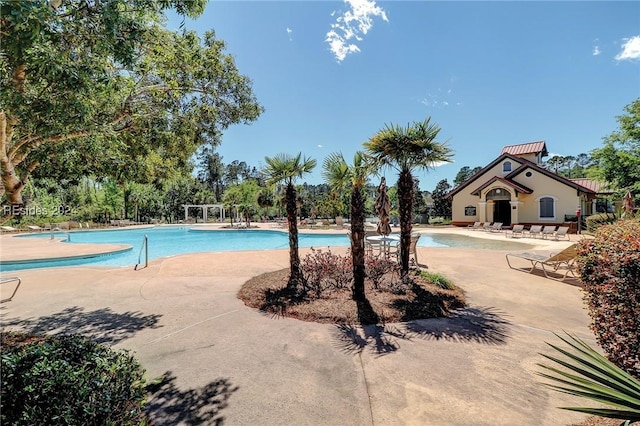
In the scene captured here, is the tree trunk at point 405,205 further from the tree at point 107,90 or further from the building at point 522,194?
the building at point 522,194

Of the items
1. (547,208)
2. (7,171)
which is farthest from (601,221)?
(547,208)

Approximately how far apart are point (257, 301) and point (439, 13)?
14419 millimetres

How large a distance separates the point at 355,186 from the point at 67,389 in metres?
5.68

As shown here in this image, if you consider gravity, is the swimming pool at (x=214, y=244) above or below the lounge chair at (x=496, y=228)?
below

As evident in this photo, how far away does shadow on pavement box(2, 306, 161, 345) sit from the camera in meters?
4.76

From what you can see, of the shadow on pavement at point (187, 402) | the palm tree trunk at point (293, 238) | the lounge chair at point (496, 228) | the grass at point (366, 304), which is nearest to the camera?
the shadow on pavement at point (187, 402)

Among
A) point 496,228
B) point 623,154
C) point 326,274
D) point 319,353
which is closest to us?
point 319,353

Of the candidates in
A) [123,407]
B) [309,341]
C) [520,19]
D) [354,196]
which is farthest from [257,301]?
[520,19]

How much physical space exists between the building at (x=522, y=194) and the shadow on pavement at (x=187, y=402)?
32.2 meters

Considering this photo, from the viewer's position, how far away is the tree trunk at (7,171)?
368 cm

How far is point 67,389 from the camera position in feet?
6.36

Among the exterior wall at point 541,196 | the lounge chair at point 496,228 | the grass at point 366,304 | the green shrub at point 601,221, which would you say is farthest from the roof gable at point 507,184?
the grass at point 366,304

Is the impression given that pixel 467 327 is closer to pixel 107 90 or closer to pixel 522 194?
pixel 107 90

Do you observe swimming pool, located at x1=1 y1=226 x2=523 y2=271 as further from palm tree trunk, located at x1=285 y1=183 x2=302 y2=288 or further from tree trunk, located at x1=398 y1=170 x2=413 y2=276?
tree trunk, located at x1=398 y1=170 x2=413 y2=276
